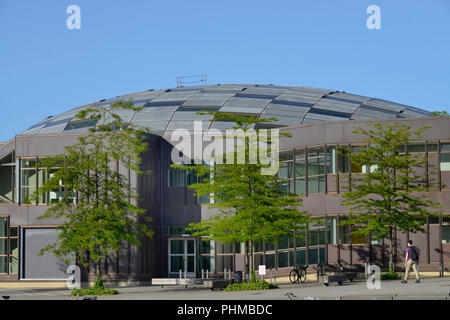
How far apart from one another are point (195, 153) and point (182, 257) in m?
6.81

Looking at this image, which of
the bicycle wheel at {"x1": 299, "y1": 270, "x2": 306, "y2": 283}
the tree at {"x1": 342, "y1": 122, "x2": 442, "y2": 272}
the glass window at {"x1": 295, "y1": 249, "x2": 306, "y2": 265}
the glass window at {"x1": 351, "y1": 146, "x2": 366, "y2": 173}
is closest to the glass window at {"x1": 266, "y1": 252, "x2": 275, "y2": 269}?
the glass window at {"x1": 295, "y1": 249, "x2": 306, "y2": 265}

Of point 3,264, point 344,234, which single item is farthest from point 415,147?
point 3,264

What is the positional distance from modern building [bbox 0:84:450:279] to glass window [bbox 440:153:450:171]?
55 mm

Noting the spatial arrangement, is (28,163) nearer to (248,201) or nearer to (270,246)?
(270,246)

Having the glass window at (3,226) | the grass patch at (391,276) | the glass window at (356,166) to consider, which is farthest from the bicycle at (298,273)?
the glass window at (3,226)

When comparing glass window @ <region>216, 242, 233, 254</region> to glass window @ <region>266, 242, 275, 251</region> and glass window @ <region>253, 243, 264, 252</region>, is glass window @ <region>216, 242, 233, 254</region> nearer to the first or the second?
glass window @ <region>253, 243, 264, 252</region>

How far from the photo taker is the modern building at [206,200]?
48.0 m

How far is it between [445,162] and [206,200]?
52.9 ft

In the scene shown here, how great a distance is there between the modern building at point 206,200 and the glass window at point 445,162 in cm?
5

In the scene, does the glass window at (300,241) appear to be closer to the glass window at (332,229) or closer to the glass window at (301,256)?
the glass window at (301,256)

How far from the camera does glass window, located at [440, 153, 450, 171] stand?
47719 millimetres

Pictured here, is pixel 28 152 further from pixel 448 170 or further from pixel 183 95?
pixel 448 170

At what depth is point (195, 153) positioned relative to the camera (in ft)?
181
